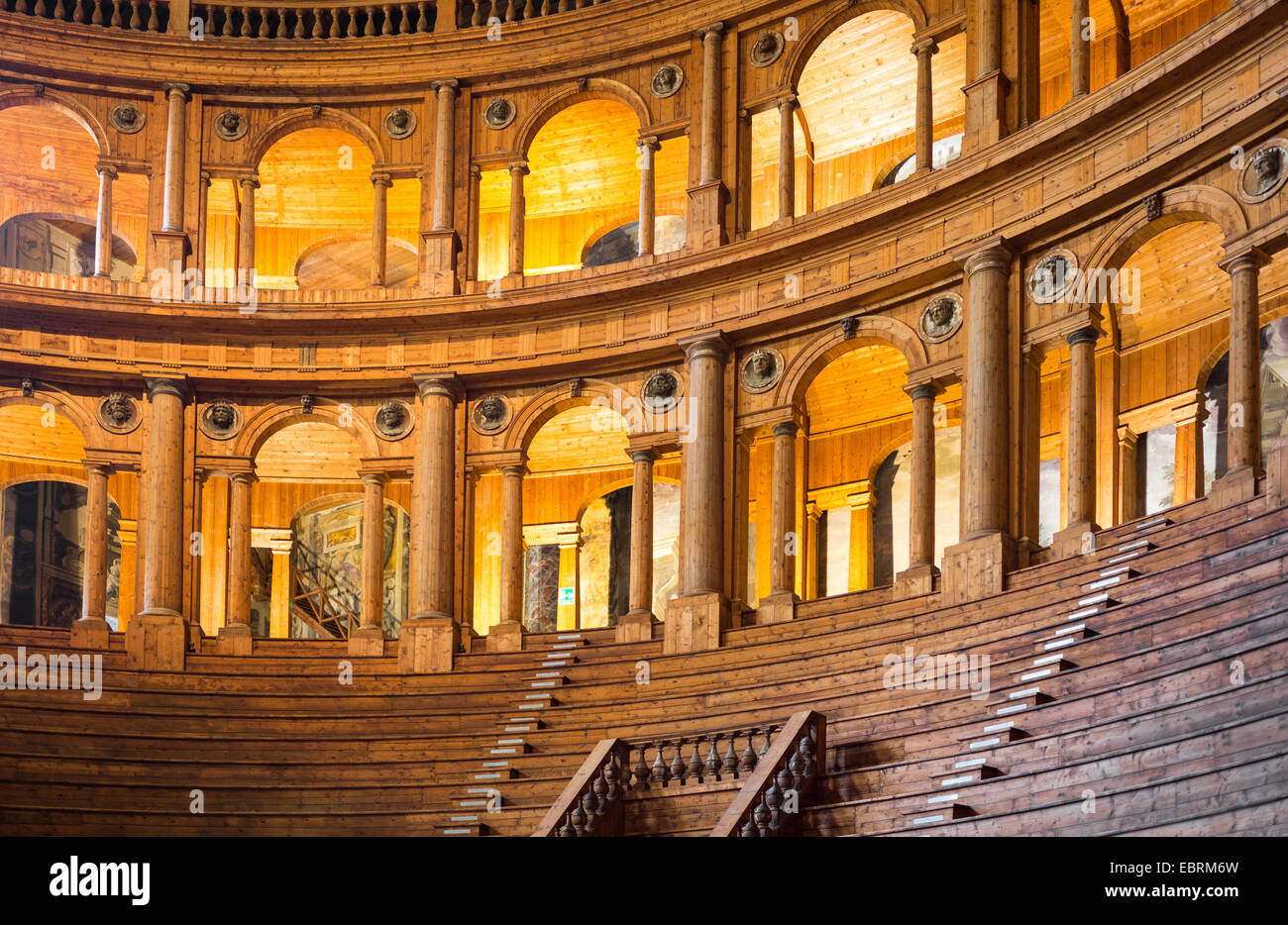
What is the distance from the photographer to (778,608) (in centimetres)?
2730

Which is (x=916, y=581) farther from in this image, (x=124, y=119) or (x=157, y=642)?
(x=124, y=119)

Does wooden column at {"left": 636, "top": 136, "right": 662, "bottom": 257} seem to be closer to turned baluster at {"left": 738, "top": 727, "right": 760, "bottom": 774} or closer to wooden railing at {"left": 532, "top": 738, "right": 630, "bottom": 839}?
wooden railing at {"left": 532, "top": 738, "right": 630, "bottom": 839}

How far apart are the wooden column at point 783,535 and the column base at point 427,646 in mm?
5105

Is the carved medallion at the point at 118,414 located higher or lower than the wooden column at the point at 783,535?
higher

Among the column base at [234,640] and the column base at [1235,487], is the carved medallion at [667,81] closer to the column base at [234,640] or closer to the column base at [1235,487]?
the column base at [234,640]

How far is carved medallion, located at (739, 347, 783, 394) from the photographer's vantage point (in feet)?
94.0

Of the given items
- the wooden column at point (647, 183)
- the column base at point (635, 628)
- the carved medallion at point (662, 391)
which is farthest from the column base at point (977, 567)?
the wooden column at point (647, 183)

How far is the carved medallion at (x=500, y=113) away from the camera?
3216 cm

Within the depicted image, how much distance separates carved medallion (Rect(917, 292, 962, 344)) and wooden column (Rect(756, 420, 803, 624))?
2731 mm

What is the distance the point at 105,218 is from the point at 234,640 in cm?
798

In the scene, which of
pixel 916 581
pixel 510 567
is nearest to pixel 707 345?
pixel 510 567

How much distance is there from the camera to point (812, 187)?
1286 inches
